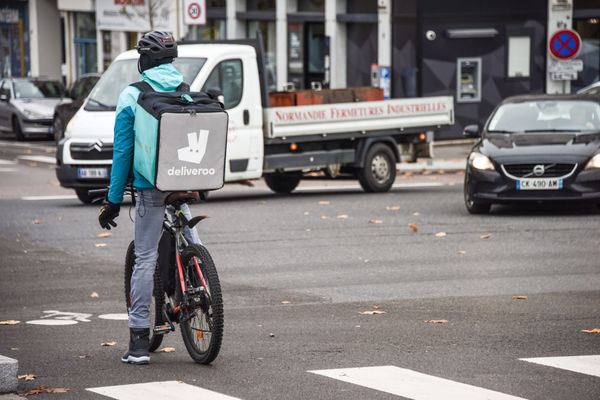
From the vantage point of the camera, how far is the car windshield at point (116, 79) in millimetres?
19609

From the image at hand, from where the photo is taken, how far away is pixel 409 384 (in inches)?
299

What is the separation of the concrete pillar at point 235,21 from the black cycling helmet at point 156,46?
1195 inches

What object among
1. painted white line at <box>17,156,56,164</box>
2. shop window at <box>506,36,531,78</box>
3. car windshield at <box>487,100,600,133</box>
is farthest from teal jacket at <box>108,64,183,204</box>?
shop window at <box>506,36,531,78</box>

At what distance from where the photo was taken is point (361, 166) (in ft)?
68.7

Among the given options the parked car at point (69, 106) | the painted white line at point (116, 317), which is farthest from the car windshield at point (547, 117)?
the parked car at point (69, 106)

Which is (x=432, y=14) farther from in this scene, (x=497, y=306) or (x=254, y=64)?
(x=497, y=306)

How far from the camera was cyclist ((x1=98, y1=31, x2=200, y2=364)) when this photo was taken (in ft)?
26.6

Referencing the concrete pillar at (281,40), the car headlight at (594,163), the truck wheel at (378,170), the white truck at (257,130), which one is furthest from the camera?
the concrete pillar at (281,40)

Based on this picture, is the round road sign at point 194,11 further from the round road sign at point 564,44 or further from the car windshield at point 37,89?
the car windshield at point 37,89

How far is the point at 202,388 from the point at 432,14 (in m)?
26.7

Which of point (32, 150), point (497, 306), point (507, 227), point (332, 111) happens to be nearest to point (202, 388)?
point (497, 306)

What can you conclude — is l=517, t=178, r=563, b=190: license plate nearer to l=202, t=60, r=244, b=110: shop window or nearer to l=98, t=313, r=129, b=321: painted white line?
l=202, t=60, r=244, b=110: shop window

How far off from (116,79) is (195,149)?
40.7ft

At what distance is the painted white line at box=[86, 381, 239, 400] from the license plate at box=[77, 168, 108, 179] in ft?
38.6
